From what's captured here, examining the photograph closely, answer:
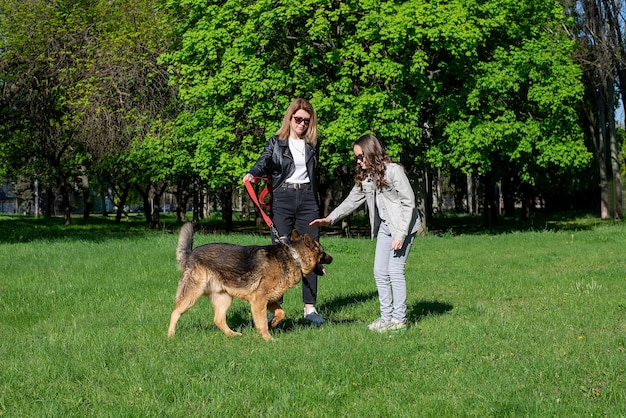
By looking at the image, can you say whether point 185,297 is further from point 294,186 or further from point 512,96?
point 512,96

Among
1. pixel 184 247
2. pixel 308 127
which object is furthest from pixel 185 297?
pixel 308 127

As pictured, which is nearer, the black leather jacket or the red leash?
the red leash

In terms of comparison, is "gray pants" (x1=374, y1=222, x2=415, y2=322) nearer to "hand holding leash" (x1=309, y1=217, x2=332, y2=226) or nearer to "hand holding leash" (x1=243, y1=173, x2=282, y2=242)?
"hand holding leash" (x1=309, y1=217, x2=332, y2=226)

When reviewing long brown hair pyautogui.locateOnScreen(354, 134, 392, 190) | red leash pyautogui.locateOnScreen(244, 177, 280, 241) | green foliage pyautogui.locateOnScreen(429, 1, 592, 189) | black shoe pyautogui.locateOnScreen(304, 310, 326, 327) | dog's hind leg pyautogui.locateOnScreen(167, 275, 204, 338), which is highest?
green foliage pyautogui.locateOnScreen(429, 1, 592, 189)

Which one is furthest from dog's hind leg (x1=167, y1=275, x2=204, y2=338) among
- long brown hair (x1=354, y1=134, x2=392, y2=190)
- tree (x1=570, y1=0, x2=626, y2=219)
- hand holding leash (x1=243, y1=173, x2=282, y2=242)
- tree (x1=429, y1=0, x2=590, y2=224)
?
tree (x1=570, y1=0, x2=626, y2=219)

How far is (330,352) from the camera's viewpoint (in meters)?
6.14

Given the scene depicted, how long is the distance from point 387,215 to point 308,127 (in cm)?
147

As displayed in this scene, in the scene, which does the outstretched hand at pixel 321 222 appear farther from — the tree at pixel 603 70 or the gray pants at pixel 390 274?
the tree at pixel 603 70

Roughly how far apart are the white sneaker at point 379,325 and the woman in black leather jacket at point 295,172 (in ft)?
2.18

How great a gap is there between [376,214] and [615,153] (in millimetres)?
32976

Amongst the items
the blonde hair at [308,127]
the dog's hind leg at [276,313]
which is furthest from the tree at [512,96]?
the dog's hind leg at [276,313]

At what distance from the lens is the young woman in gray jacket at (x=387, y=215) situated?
23.9ft

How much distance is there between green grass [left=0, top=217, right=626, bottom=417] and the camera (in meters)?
4.78

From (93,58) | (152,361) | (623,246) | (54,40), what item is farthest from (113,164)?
(152,361)
